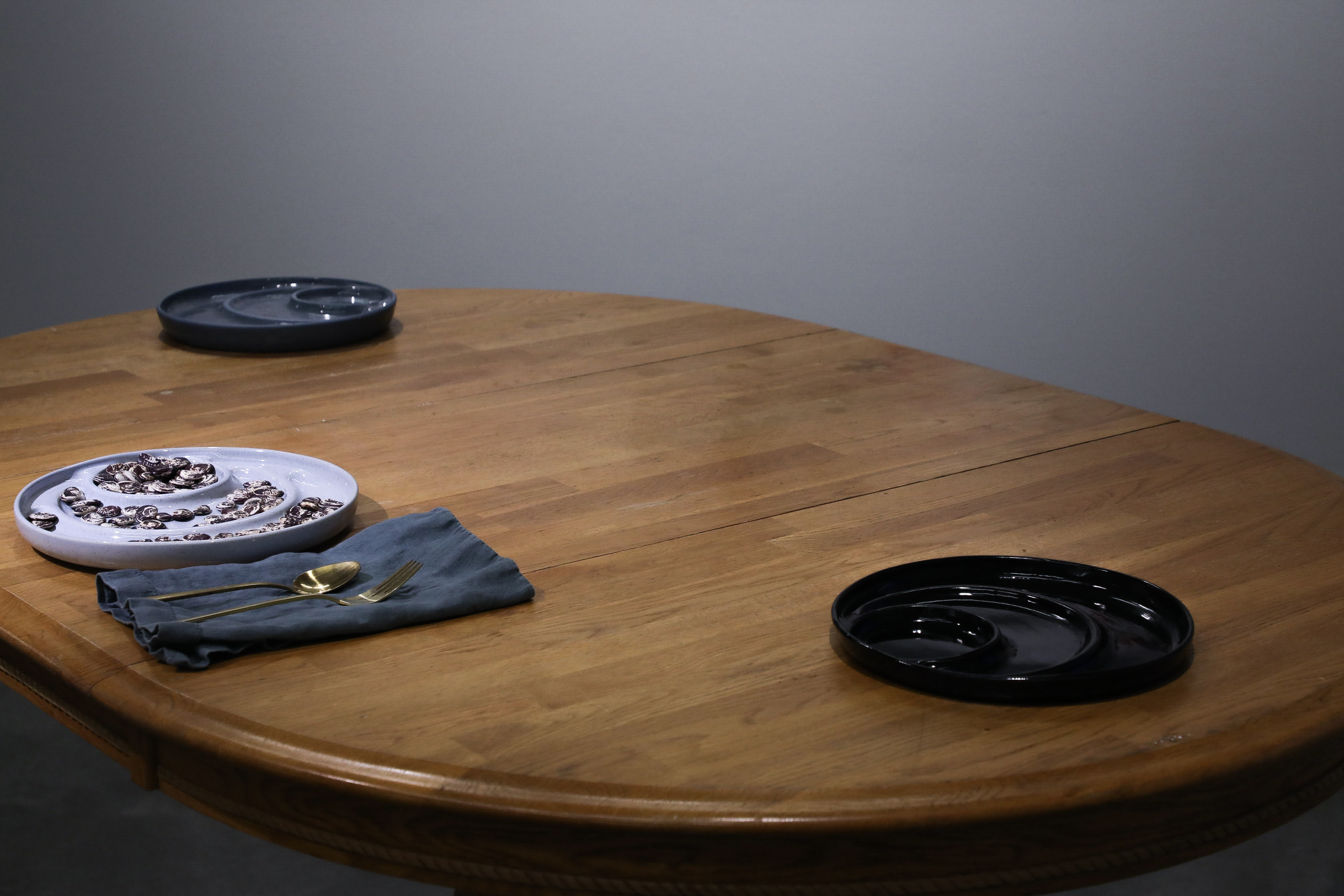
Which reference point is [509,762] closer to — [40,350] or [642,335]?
[642,335]

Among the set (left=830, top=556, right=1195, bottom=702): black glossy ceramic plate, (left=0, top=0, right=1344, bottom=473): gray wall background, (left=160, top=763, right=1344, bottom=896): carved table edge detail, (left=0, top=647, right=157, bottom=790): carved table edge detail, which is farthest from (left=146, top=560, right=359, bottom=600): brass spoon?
(left=0, top=0, right=1344, bottom=473): gray wall background

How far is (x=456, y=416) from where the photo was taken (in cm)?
178

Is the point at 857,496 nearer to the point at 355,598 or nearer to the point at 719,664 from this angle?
the point at 719,664

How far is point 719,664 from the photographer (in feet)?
3.52

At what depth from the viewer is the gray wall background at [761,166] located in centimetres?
332

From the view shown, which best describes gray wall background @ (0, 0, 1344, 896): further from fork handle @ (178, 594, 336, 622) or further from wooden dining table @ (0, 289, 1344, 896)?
fork handle @ (178, 594, 336, 622)

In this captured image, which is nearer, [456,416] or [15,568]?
[15,568]

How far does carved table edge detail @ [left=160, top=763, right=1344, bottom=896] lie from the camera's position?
0.88 meters

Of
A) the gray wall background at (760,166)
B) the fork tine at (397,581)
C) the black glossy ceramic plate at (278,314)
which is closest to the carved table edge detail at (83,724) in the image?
the fork tine at (397,581)

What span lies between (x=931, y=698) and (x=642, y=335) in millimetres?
1302

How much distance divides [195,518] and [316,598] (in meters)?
0.27

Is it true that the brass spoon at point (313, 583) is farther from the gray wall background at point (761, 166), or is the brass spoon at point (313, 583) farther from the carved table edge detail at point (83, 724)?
the gray wall background at point (761, 166)

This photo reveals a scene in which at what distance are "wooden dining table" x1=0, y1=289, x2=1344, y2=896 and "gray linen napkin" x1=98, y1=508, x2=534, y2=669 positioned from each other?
0.7 inches

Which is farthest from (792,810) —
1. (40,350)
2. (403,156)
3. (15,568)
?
(403,156)
